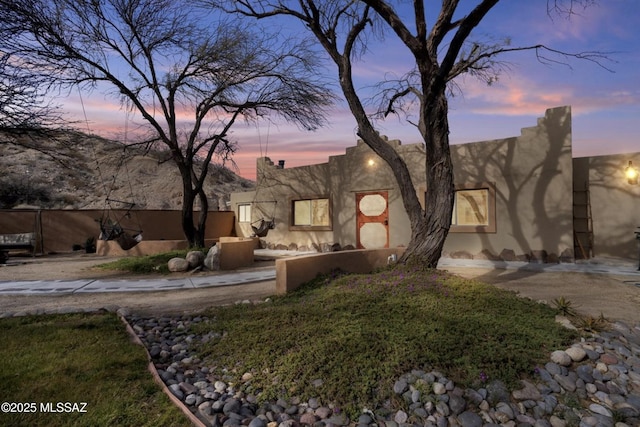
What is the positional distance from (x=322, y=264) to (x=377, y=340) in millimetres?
2944

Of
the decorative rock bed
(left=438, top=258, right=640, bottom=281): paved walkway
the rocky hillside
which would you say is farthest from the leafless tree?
the rocky hillside

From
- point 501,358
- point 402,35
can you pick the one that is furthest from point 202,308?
point 402,35

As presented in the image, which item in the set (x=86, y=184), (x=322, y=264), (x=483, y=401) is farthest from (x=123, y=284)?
(x=86, y=184)

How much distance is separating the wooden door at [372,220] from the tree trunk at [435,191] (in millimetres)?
5027

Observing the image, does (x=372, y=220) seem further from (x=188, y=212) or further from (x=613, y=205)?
(x=613, y=205)

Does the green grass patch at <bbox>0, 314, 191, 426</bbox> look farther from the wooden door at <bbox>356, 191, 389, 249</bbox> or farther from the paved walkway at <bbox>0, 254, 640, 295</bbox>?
the wooden door at <bbox>356, 191, 389, 249</bbox>

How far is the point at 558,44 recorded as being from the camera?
5.45m

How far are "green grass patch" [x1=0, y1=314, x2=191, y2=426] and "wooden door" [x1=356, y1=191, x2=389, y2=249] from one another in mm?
8109

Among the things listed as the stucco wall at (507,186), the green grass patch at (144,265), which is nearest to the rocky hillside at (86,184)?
the stucco wall at (507,186)

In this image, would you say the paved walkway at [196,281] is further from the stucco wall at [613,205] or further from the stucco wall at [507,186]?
the stucco wall at [507,186]

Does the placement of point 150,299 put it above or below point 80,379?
below

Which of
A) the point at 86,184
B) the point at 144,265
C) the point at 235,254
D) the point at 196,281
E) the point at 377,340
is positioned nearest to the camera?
the point at 377,340

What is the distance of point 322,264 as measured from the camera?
6.11 metres

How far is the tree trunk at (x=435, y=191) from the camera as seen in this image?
5738mm
